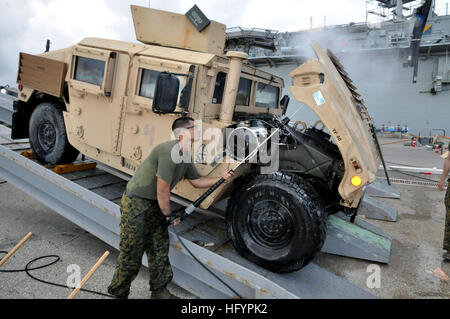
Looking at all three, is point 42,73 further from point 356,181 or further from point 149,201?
point 356,181

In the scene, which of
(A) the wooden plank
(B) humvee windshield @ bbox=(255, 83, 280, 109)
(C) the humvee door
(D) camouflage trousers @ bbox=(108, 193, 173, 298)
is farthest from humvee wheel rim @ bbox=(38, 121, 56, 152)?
(C) the humvee door

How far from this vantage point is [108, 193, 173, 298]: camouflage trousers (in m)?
2.58

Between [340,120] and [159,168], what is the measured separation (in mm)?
1557

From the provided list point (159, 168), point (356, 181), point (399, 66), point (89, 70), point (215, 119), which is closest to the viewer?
point (159, 168)

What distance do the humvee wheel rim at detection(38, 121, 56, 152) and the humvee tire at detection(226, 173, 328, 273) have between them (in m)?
2.84

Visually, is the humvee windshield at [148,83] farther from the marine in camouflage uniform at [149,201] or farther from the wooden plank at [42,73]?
the wooden plank at [42,73]

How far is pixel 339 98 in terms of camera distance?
277 centimetres

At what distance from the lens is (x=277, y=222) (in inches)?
106

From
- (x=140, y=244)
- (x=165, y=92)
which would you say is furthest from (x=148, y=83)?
(x=140, y=244)

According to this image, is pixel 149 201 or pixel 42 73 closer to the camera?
pixel 149 201

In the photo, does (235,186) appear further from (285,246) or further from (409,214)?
(409,214)

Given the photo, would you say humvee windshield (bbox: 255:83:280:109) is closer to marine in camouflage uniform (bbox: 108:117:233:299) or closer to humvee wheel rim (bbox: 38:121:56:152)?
marine in camouflage uniform (bbox: 108:117:233:299)

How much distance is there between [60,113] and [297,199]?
11.0ft

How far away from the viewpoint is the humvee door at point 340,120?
2559 mm
